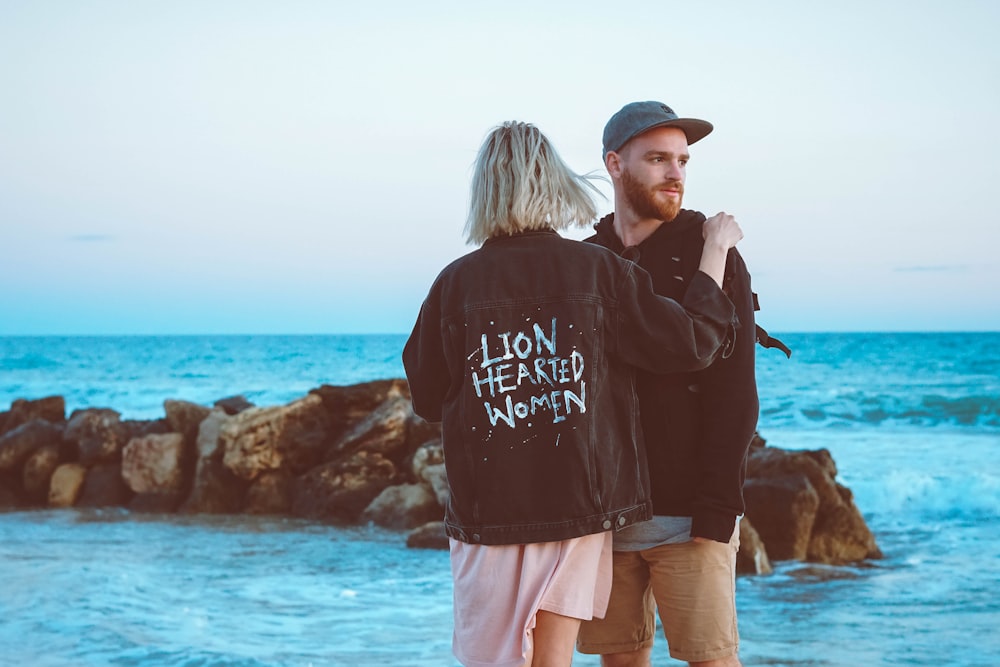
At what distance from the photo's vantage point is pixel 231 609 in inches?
283

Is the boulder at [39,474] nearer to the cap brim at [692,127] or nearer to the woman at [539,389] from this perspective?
the woman at [539,389]

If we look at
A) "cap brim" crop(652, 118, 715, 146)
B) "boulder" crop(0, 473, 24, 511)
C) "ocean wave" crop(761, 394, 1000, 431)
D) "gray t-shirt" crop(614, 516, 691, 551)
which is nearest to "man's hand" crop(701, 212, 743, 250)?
"cap brim" crop(652, 118, 715, 146)

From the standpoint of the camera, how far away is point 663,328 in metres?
2.98

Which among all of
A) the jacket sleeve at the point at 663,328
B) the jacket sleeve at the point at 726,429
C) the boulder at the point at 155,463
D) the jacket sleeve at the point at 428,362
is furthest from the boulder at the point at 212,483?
the jacket sleeve at the point at 663,328

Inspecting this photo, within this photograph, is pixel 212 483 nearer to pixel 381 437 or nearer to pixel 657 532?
pixel 381 437

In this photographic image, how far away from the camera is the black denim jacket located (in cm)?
295

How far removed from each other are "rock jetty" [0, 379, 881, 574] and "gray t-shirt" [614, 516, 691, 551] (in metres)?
6.17

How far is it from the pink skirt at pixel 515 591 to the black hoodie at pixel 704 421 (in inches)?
13.7

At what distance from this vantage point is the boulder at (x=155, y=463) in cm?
1171

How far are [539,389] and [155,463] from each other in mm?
9889

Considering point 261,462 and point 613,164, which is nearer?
point 613,164

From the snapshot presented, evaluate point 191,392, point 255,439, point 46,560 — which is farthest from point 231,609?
point 191,392

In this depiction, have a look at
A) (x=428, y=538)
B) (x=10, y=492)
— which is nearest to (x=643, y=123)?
(x=428, y=538)

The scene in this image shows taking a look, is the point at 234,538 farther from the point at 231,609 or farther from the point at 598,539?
the point at 598,539
